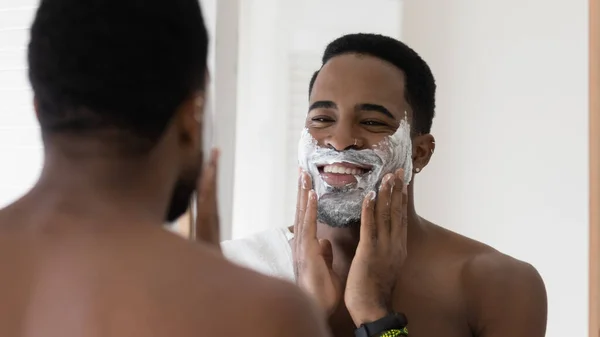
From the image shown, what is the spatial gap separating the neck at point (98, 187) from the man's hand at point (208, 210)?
0.41 ft

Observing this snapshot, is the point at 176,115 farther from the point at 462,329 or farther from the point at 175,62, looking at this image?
the point at 462,329

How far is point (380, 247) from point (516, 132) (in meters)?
0.56

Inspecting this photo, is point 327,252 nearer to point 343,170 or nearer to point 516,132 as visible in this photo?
point 343,170

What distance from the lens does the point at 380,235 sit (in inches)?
A: 39.1

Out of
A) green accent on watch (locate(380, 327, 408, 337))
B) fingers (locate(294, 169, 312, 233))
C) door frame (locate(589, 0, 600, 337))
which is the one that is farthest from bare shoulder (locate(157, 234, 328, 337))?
door frame (locate(589, 0, 600, 337))

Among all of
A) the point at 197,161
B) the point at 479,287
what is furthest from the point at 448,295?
the point at 197,161

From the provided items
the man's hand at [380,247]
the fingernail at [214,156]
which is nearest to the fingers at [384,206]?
the man's hand at [380,247]

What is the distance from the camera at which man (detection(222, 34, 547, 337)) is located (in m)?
0.99

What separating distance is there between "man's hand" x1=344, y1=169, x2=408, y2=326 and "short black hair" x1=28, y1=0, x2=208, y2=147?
55cm

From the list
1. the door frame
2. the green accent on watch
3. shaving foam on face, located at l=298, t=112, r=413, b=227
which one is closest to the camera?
the green accent on watch

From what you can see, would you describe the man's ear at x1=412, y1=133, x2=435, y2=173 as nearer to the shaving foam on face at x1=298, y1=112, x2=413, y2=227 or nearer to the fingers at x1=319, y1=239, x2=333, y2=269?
the shaving foam on face at x1=298, y1=112, x2=413, y2=227

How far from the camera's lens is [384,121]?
3.36 ft

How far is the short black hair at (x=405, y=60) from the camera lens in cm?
106

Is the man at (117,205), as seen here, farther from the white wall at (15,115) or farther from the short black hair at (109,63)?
the white wall at (15,115)
